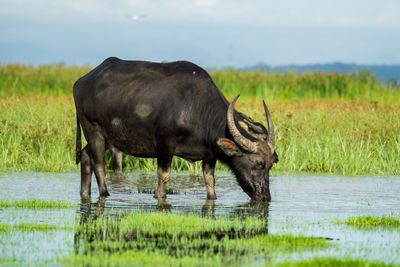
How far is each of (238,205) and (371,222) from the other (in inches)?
82.0

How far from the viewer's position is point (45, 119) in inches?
628

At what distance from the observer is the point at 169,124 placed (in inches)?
385

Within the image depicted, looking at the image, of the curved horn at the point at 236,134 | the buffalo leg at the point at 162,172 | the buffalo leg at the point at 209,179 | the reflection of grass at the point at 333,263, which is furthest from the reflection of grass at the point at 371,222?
the buffalo leg at the point at 162,172

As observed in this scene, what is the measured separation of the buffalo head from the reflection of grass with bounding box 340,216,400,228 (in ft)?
5.34

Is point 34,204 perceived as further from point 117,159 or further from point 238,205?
point 117,159

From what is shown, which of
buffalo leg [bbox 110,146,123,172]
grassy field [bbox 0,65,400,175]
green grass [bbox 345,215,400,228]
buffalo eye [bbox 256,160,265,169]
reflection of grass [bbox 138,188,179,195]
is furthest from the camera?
buffalo leg [bbox 110,146,123,172]

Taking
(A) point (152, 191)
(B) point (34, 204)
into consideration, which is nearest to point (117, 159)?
(A) point (152, 191)

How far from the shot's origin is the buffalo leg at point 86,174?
10.4m

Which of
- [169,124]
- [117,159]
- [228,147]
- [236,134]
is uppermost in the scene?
[169,124]

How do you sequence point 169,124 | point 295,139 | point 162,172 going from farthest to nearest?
1. point 295,139
2. point 162,172
3. point 169,124

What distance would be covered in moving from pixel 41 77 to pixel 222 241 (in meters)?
21.6

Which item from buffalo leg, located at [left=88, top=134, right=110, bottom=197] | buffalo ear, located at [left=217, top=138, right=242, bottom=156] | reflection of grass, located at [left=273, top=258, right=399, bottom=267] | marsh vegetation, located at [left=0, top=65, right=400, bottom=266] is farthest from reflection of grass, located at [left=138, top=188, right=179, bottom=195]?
reflection of grass, located at [left=273, top=258, right=399, bottom=267]

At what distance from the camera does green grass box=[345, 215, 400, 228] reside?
26.6ft

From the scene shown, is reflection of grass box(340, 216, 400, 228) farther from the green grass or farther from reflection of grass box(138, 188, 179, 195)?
reflection of grass box(138, 188, 179, 195)
